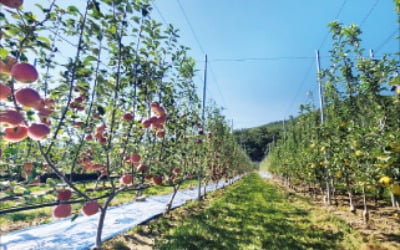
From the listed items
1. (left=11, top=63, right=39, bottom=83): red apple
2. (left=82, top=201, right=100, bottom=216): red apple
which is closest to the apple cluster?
(left=11, top=63, right=39, bottom=83): red apple

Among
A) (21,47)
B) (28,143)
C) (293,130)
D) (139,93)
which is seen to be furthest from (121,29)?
(293,130)

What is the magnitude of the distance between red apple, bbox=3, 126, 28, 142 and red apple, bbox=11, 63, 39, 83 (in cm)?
30

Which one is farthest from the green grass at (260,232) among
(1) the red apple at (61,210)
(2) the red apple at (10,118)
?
(2) the red apple at (10,118)

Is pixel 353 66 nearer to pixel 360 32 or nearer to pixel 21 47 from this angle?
pixel 360 32

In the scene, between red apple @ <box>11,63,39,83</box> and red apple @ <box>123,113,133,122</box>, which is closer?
red apple @ <box>11,63,39,83</box>

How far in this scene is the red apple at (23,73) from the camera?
1.08 meters

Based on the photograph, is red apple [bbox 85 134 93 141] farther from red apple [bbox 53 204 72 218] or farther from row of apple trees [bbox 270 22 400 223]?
row of apple trees [bbox 270 22 400 223]

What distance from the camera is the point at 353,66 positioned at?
6.11 m

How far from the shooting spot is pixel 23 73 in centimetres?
110

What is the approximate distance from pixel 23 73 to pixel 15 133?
345 mm

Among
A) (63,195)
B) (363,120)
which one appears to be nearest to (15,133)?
(63,195)

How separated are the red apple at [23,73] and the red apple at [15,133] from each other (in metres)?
0.30

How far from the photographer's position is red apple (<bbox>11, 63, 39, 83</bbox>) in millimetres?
1082

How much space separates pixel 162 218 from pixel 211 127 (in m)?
6.21
